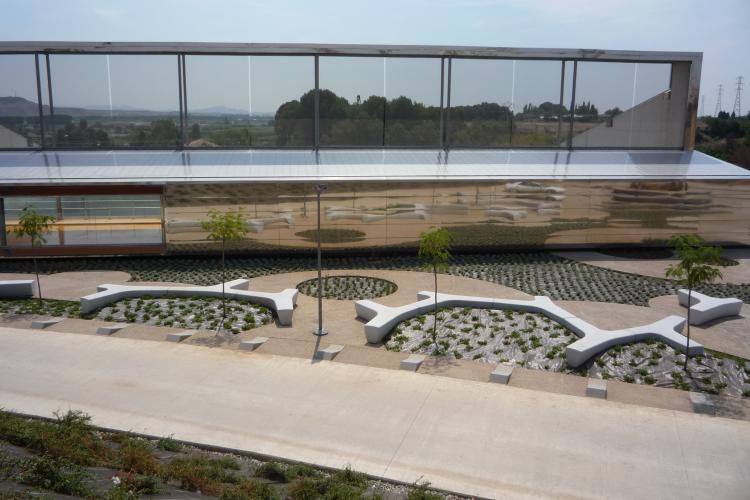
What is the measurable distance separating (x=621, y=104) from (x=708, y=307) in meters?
13.1

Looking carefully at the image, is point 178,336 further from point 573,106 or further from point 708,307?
point 573,106

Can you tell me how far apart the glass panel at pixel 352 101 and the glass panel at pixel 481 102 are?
2901 mm

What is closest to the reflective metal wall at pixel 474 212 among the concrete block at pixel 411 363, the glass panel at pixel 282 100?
the glass panel at pixel 282 100

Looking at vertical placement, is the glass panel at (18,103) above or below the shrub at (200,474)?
above

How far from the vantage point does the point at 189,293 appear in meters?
17.6

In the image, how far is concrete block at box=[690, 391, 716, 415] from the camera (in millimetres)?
11258

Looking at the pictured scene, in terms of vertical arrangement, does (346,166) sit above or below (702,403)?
above

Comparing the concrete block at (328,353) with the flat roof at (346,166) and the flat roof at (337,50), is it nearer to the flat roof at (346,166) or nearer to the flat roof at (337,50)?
the flat roof at (346,166)

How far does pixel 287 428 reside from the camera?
1052 centimetres

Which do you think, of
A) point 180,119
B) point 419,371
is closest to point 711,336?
point 419,371

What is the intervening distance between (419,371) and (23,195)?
1561 cm

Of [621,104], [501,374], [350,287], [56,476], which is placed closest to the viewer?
[56,476]

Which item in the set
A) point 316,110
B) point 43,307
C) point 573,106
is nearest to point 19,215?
point 43,307

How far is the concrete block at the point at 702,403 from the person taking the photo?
11.3m
